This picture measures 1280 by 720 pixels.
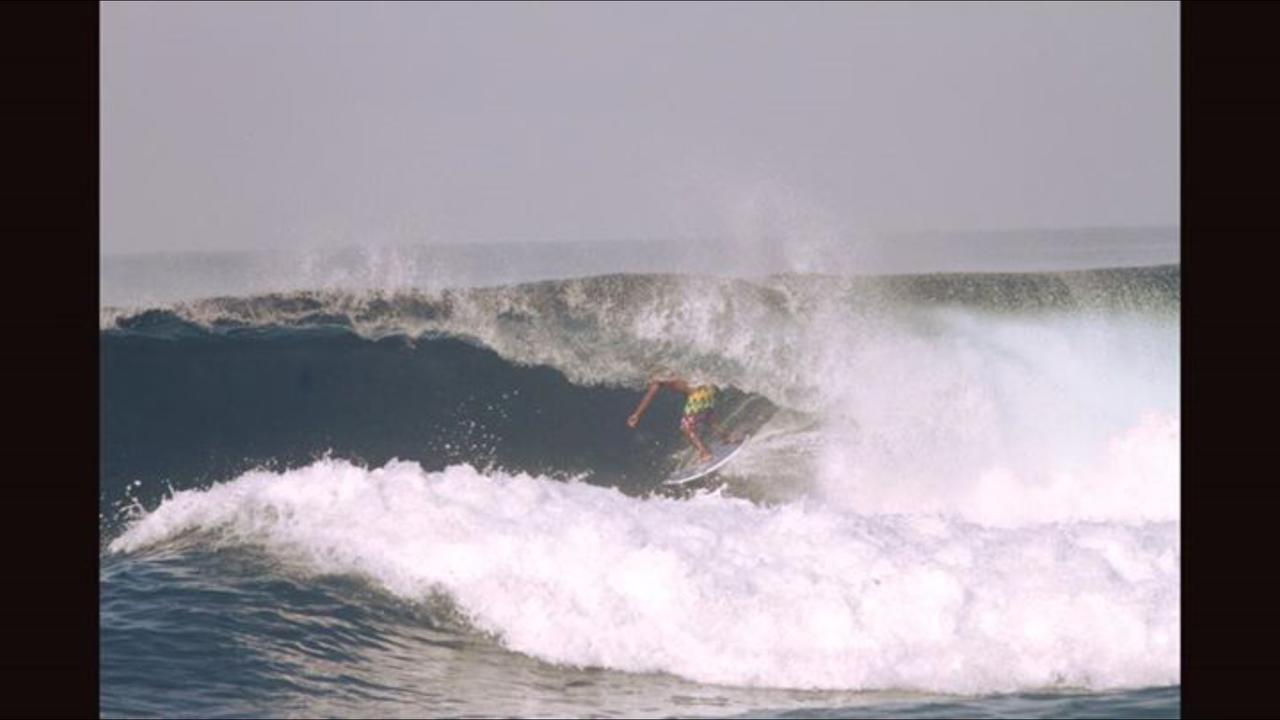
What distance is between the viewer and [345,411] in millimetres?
15672

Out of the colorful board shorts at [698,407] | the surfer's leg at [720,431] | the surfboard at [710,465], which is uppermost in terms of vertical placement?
the colorful board shorts at [698,407]

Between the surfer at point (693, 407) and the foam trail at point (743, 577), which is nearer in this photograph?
the foam trail at point (743, 577)

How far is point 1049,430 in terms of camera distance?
16.8 meters

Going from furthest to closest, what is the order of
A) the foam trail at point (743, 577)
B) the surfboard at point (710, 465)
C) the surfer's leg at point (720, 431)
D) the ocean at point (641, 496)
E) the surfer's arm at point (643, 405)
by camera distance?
the surfer's arm at point (643, 405), the surfer's leg at point (720, 431), the surfboard at point (710, 465), the foam trail at point (743, 577), the ocean at point (641, 496)

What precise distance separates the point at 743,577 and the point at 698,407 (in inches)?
214

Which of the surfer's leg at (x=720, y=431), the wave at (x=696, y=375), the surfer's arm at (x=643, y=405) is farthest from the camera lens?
the surfer's arm at (x=643, y=405)

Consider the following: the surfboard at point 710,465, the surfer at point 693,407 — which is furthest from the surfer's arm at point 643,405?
the surfboard at point 710,465

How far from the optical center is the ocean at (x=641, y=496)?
10.1 m

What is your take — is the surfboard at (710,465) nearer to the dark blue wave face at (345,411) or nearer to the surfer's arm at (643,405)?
the dark blue wave face at (345,411)

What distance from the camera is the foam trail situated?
10242 mm

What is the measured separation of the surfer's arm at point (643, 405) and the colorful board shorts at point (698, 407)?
0.37 meters

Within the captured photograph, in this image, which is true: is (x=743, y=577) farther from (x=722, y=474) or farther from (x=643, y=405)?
(x=643, y=405)

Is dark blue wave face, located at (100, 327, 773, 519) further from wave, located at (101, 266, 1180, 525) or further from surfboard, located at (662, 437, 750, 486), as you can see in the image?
surfboard, located at (662, 437, 750, 486)

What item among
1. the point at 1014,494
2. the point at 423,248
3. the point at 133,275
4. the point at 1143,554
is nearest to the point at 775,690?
the point at 1143,554
